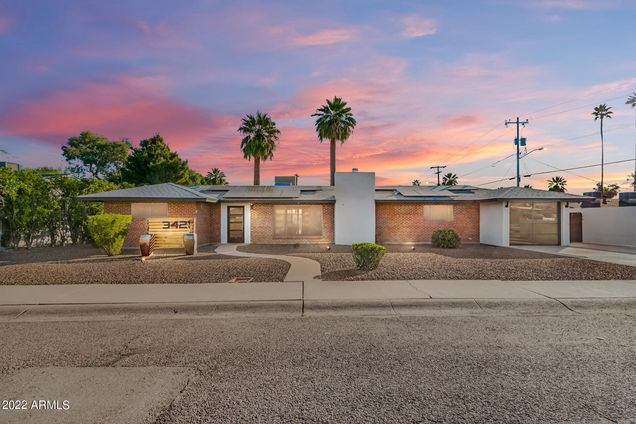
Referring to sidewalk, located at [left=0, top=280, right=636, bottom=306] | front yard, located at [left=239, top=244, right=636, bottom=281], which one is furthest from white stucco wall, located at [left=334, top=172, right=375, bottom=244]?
sidewalk, located at [left=0, top=280, right=636, bottom=306]

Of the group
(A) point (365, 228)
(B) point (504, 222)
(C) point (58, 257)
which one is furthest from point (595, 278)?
(C) point (58, 257)

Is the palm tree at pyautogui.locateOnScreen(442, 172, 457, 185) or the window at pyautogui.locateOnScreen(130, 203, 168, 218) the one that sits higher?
the palm tree at pyautogui.locateOnScreen(442, 172, 457, 185)

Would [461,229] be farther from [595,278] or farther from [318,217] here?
[595,278]

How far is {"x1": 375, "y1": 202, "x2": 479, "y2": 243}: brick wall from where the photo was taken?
19.0 metres

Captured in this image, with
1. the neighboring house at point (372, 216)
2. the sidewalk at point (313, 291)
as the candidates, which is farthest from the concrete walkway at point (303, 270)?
the neighboring house at point (372, 216)

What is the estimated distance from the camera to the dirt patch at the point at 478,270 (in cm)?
890

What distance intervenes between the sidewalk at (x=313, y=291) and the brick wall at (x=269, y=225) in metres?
10.5

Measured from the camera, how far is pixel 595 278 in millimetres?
8844

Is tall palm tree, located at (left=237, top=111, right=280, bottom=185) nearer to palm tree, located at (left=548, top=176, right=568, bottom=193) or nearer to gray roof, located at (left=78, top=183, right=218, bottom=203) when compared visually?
gray roof, located at (left=78, top=183, right=218, bottom=203)

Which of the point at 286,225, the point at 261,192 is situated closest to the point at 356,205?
the point at 286,225

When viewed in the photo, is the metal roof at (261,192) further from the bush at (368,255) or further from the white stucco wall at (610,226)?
the white stucco wall at (610,226)

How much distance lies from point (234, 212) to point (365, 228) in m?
7.88

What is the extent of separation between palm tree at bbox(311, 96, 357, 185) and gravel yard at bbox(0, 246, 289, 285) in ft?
70.9

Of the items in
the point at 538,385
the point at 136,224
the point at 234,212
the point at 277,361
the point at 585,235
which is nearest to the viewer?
the point at 538,385
